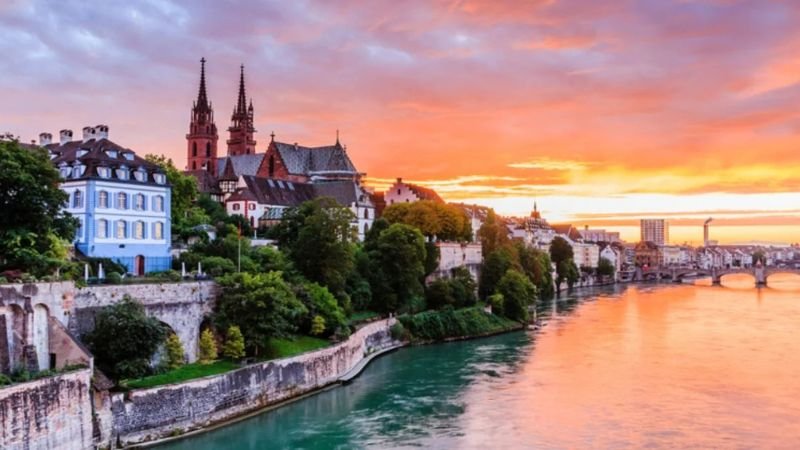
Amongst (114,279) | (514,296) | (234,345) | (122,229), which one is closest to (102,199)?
(122,229)

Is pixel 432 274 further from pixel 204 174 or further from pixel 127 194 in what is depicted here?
pixel 127 194

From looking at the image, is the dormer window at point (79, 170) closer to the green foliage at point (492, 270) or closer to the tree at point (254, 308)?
the tree at point (254, 308)

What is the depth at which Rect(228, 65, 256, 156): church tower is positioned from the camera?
9156cm

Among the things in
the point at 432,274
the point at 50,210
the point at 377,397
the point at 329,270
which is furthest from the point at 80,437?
the point at 432,274

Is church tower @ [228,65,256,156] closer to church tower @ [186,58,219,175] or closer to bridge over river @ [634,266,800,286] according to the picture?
church tower @ [186,58,219,175]

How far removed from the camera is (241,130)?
300 ft

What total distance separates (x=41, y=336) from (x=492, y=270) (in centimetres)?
4194

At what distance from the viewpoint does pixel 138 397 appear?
76.2 feet

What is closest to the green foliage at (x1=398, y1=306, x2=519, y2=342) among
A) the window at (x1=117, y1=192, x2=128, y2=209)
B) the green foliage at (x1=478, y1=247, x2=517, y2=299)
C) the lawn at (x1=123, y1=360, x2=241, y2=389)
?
the green foliage at (x1=478, y1=247, x2=517, y2=299)

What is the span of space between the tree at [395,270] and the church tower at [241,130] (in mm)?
45342

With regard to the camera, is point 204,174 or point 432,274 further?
point 204,174

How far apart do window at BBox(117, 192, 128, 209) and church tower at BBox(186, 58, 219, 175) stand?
1977 inches

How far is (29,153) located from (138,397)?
9670 mm

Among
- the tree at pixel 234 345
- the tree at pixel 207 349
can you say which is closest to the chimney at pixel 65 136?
the tree at pixel 207 349
